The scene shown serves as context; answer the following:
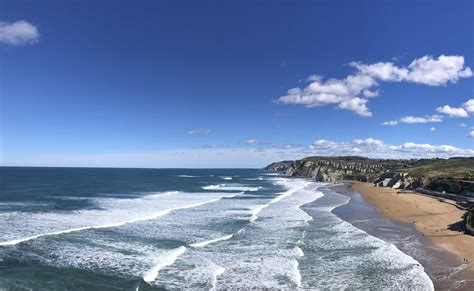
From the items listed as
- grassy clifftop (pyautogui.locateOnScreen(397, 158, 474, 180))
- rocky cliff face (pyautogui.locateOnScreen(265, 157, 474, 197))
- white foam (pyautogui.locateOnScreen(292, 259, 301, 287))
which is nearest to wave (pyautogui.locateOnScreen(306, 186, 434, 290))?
white foam (pyautogui.locateOnScreen(292, 259, 301, 287))

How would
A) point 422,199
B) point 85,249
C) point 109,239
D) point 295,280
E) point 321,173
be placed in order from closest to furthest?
point 295,280 < point 85,249 < point 109,239 < point 422,199 < point 321,173

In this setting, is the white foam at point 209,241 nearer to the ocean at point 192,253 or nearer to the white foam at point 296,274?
the ocean at point 192,253

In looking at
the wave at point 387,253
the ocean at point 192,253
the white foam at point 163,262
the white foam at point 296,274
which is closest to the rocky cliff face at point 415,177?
the wave at point 387,253

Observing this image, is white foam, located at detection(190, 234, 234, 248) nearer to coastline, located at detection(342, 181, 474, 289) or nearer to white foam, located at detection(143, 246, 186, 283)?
white foam, located at detection(143, 246, 186, 283)

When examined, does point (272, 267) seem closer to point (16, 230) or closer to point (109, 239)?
point (109, 239)

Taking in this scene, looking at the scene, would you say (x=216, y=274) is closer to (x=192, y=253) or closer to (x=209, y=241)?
(x=192, y=253)

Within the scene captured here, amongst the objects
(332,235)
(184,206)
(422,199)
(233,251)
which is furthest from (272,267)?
(422,199)

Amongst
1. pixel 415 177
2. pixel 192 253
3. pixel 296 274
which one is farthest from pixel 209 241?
pixel 415 177
